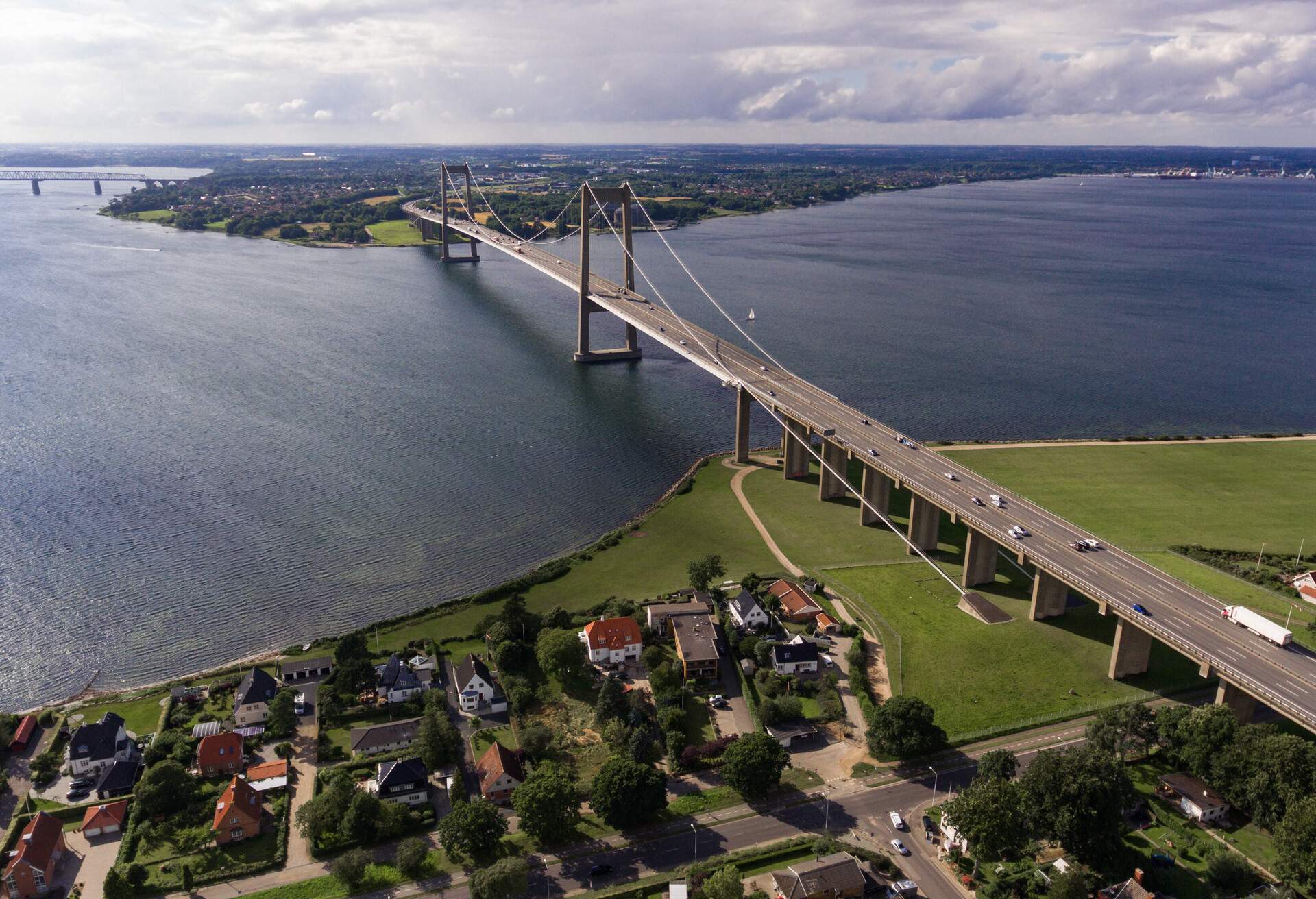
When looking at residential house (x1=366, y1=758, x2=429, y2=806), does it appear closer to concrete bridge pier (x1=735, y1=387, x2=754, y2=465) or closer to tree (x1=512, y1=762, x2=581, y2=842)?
tree (x1=512, y1=762, x2=581, y2=842)

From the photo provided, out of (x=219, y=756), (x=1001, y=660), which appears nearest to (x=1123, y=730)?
(x=1001, y=660)

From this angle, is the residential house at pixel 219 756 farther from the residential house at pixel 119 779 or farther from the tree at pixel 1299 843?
the tree at pixel 1299 843

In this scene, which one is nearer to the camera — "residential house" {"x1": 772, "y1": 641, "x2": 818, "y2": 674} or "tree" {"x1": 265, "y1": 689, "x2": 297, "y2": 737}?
"tree" {"x1": 265, "y1": 689, "x2": 297, "y2": 737}

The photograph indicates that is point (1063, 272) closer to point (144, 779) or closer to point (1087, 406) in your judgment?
point (1087, 406)

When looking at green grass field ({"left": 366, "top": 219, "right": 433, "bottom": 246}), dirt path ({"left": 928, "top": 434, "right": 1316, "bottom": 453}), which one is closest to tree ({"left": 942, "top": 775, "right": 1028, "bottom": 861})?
dirt path ({"left": 928, "top": 434, "right": 1316, "bottom": 453})

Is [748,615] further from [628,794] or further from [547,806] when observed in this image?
[547,806]
